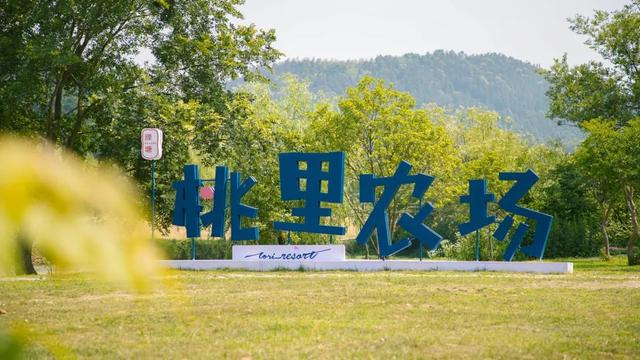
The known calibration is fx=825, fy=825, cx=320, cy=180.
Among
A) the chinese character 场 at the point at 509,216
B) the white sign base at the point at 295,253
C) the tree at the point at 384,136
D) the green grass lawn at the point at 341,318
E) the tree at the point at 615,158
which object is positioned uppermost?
the tree at the point at 384,136

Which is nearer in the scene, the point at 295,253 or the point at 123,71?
the point at 295,253

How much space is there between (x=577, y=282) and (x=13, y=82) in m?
15.4

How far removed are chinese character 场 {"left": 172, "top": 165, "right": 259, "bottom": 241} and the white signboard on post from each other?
3.91 feet

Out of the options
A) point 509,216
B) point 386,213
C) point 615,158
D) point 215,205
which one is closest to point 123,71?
point 215,205

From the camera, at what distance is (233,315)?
1211cm

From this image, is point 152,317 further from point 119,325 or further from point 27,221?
point 27,221

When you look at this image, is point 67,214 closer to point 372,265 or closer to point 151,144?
point 372,265

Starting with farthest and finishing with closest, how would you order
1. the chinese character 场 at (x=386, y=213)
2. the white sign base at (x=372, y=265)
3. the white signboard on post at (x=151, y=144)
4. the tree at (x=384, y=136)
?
the tree at (x=384, y=136)
the chinese character 场 at (x=386, y=213)
the white signboard on post at (x=151, y=144)
the white sign base at (x=372, y=265)

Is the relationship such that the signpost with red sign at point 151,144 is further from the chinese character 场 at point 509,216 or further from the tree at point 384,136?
the tree at point 384,136

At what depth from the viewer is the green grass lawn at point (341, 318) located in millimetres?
9195

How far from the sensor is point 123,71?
82.9 ft

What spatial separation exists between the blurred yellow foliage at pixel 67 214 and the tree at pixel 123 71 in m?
22.9

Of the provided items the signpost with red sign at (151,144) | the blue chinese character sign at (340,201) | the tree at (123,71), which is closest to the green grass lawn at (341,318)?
the blue chinese character sign at (340,201)

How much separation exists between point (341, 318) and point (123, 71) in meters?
15.8
